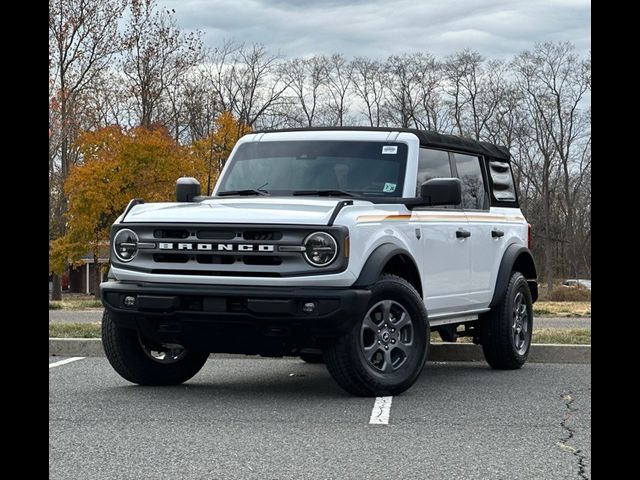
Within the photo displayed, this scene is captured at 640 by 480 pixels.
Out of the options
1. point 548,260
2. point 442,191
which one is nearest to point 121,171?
point 548,260

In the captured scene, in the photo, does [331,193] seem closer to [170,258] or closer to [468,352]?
[170,258]

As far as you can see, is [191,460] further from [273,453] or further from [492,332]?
[492,332]

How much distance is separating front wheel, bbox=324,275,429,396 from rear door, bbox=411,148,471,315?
0.69m

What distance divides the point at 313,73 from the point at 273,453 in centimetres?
5243

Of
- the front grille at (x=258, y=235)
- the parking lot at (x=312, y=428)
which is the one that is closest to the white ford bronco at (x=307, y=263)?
the front grille at (x=258, y=235)

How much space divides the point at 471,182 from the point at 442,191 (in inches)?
74.8

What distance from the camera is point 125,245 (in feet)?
28.7

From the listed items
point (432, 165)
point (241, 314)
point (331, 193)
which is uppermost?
point (432, 165)

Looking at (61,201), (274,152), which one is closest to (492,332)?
(274,152)

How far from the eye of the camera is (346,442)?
21.8 feet

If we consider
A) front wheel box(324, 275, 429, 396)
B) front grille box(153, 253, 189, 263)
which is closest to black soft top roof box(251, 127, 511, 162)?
front wheel box(324, 275, 429, 396)

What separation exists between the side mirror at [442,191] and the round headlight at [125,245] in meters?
2.41

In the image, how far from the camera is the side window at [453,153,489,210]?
420 inches

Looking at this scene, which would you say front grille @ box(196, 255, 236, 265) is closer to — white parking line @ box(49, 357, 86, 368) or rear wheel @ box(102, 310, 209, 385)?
rear wheel @ box(102, 310, 209, 385)
